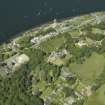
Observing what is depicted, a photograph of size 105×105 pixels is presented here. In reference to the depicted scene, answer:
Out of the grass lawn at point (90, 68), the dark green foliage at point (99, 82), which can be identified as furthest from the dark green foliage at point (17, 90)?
the dark green foliage at point (99, 82)

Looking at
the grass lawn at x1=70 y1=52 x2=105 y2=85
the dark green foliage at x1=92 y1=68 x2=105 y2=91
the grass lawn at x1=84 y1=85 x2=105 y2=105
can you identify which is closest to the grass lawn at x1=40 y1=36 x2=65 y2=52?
the grass lawn at x1=70 y1=52 x2=105 y2=85

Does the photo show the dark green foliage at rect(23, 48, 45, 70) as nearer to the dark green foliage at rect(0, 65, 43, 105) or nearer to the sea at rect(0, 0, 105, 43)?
the dark green foliage at rect(0, 65, 43, 105)

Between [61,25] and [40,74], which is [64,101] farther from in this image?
[61,25]

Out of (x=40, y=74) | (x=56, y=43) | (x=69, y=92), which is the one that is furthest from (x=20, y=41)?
(x=69, y=92)

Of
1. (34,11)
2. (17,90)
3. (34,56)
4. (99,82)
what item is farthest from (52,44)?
(34,11)

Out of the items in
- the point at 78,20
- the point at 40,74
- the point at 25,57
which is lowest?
the point at 40,74
